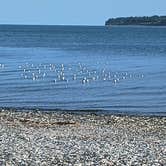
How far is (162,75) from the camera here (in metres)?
52.2

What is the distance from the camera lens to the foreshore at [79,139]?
1645 centimetres

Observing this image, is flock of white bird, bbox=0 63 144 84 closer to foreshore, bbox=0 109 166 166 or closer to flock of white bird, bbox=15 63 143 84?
flock of white bird, bbox=15 63 143 84

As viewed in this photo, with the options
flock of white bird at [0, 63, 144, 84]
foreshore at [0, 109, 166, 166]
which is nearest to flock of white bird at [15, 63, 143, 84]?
flock of white bird at [0, 63, 144, 84]

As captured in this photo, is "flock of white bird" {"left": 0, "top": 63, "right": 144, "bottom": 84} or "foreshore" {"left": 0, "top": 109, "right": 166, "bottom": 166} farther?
"flock of white bird" {"left": 0, "top": 63, "right": 144, "bottom": 84}

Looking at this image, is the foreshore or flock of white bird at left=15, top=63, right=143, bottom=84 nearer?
the foreshore

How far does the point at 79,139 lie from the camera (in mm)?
20500

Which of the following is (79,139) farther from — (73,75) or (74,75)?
(73,75)

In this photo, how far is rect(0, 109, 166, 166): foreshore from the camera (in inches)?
648

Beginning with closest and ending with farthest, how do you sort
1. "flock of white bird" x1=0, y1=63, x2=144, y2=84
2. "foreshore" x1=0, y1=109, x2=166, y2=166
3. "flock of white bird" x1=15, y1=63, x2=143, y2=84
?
"foreshore" x1=0, y1=109, x2=166, y2=166 → "flock of white bird" x1=0, y1=63, x2=144, y2=84 → "flock of white bird" x1=15, y1=63, x2=143, y2=84

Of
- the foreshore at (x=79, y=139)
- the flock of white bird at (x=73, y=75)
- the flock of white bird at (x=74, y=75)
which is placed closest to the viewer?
the foreshore at (x=79, y=139)

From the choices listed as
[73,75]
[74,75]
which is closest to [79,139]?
[74,75]

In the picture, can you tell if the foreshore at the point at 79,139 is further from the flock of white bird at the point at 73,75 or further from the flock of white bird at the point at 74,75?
the flock of white bird at the point at 73,75

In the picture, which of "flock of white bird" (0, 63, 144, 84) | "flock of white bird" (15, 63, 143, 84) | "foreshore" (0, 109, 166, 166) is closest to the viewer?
"foreshore" (0, 109, 166, 166)

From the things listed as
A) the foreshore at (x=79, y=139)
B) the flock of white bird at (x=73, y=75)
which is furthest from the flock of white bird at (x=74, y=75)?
the foreshore at (x=79, y=139)
